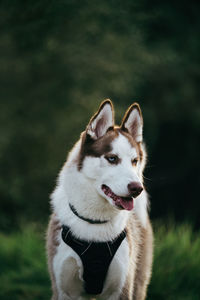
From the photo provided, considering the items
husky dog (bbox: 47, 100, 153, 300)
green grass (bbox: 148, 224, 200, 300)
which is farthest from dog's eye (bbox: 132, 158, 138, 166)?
green grass (bbox: 148, 224, 200, 300)

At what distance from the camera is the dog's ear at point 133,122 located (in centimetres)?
332

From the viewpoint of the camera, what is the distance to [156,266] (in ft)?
15.1

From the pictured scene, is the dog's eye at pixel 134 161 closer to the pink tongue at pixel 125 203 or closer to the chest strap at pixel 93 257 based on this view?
the pink tongue at pixel 125 203

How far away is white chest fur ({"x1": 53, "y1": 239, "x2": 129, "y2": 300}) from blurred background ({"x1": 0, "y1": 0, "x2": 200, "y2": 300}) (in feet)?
4.21

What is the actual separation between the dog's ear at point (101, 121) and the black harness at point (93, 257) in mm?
772

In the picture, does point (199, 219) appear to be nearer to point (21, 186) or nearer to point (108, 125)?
point (21, 186)

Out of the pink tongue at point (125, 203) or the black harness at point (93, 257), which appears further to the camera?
the black harness at point (93, 257)

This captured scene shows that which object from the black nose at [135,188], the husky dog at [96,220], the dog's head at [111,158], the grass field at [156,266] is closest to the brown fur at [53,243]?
the husky dog at [96,220]

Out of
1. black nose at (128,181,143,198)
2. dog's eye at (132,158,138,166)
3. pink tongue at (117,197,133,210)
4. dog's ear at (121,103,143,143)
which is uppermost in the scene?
dog's ear at (121,103,143,143)

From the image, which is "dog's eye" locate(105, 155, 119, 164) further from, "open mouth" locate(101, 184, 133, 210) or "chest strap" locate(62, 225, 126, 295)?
"chest strap" locate(62, 225, 126, 295)

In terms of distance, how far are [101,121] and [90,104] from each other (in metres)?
4.43

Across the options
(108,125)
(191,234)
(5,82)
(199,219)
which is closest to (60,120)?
(5,82)

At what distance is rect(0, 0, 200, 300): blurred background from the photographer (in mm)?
5082

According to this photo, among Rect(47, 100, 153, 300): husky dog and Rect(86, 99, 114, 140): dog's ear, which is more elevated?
Rect(86, 99, 114, 140): dog's ear
